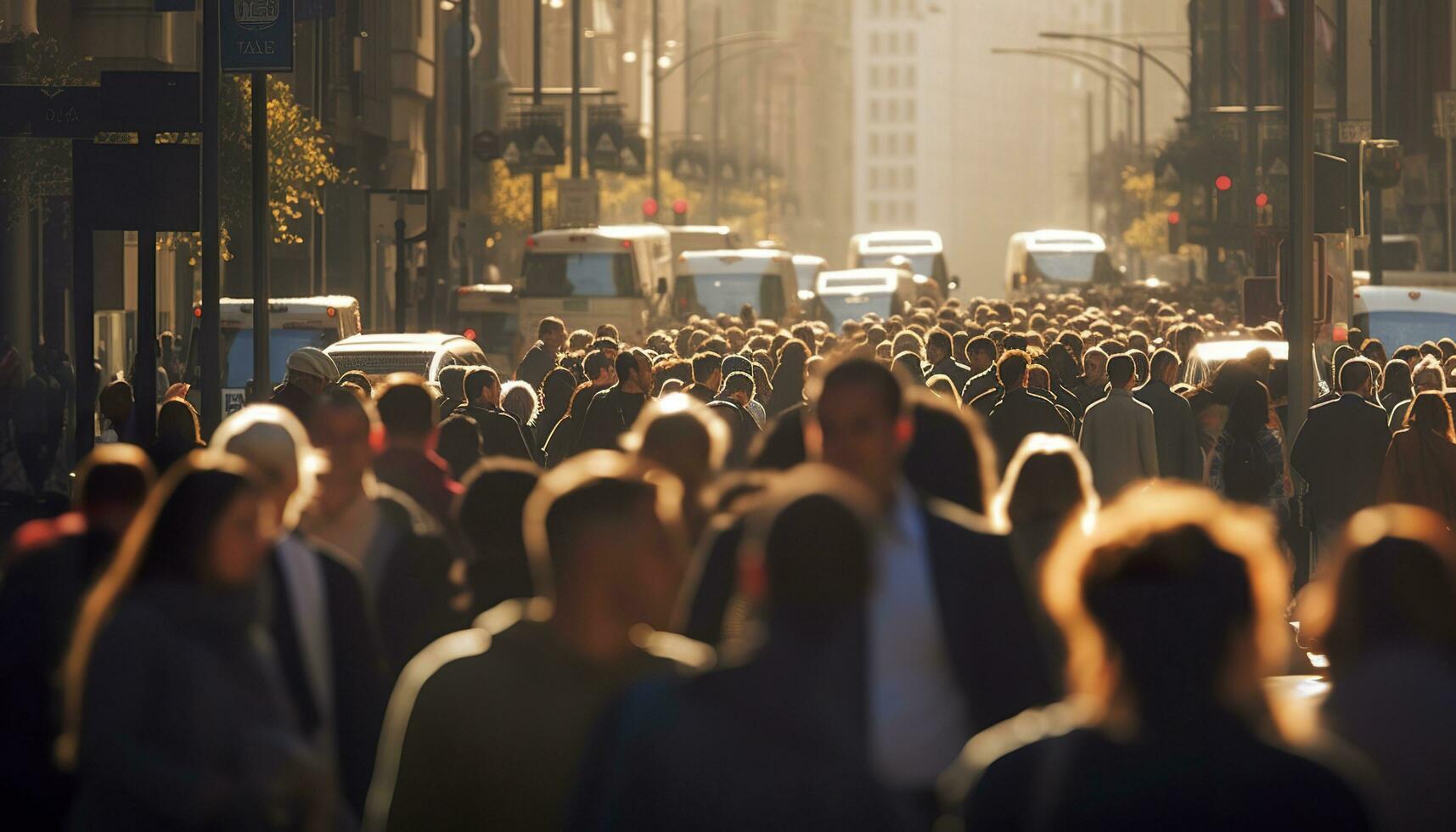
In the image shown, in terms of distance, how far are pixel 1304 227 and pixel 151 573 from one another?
13.9 m

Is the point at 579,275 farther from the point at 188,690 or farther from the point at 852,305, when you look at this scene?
the point at 188,690

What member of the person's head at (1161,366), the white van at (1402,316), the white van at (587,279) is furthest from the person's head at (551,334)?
the white van at (587,279)

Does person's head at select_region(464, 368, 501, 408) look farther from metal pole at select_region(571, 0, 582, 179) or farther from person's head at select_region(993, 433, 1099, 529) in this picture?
metal pole at select_region(571, 0, 582, 179)

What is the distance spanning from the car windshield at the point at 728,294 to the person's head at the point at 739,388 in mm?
29125

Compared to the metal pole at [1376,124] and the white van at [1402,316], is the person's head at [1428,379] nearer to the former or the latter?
the white van at [1402,316]

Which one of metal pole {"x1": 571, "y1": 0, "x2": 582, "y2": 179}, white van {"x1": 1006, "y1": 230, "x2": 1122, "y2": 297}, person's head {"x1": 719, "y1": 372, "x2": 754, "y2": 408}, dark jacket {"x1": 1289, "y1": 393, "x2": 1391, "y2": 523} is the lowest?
dark jacket {"x1": 1289, "y1": 393, "x2": 1391, "y2": 523}

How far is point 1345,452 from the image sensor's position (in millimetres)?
15453

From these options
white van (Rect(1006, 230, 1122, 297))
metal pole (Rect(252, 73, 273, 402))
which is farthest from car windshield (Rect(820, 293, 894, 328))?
metal pole (Rect(252, 73, 273, 402))

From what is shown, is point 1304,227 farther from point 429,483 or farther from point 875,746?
point 875,746

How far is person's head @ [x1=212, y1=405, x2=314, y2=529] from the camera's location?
6.54 m

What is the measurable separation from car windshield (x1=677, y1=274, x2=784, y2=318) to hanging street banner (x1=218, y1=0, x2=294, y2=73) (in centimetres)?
2568

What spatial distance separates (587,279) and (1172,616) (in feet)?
128

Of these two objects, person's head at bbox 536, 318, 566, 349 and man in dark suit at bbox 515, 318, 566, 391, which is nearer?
person's head at bbox 536, 318, 566, 349

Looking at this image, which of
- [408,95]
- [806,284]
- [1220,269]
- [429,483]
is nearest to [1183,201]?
[1220,269]
